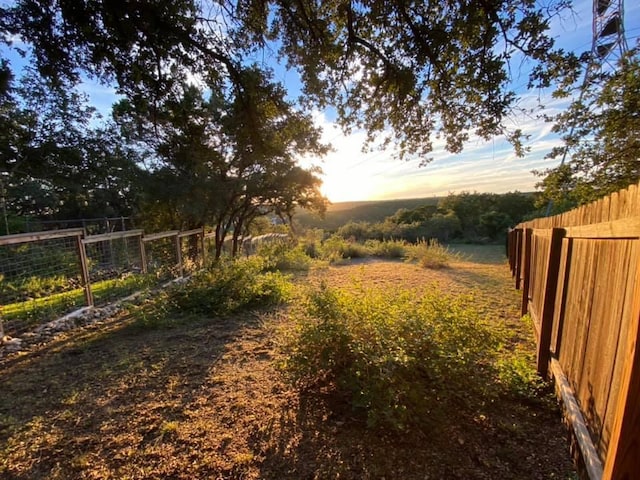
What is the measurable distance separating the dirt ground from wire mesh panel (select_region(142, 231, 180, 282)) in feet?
10.2

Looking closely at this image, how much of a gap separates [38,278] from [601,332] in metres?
6.17

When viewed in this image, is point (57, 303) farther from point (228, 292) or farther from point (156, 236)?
point (228, 292)

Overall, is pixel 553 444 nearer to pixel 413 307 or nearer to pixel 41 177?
pixel 413 307

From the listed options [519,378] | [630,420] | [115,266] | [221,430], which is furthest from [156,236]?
[630,420]

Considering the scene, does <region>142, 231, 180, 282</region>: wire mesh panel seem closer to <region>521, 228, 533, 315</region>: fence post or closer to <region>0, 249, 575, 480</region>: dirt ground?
<region>0, 249, 575, 480</region>: dirt ground

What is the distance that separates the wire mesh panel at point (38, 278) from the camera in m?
3.97

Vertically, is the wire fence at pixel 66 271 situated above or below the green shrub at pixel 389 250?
above

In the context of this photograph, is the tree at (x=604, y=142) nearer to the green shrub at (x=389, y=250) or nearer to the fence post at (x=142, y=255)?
the green shrub at (x=389, y=250)

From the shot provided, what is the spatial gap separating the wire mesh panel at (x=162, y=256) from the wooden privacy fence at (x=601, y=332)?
6.31m

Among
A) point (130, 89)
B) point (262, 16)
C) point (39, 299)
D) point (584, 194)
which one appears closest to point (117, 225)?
point (39, 299)

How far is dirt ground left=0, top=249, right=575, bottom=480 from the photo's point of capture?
1.71m

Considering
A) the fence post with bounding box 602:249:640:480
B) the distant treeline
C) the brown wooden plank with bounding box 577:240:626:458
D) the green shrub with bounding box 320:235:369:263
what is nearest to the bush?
the brown wooden plank with bounding box 577:240:626:458

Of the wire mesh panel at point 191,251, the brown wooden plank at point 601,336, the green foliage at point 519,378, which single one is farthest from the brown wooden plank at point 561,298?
the wire mesh panel at point 191,251

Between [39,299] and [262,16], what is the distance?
16.6ft
